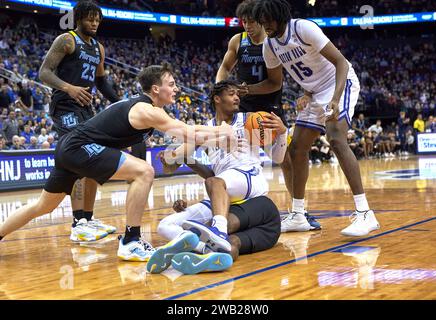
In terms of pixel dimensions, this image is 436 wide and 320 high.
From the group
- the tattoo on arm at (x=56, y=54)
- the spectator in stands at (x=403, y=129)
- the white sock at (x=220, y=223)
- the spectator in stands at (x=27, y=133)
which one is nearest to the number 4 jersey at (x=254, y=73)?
the tattoo on arm at (x=56, y=54)

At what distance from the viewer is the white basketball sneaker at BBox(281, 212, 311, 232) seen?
18.9ft

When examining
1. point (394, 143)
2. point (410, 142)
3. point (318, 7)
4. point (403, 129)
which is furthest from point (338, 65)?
point (318, 7)

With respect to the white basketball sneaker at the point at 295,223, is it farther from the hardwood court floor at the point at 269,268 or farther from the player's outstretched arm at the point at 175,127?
the player's outstretched arm at the point at 175,127

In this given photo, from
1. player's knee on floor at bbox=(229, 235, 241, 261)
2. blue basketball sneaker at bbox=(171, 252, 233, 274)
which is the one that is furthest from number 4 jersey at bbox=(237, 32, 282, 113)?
blue basketball sneaker at bbox=(171, 252, 233, 274)

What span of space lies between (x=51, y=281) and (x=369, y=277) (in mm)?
1832

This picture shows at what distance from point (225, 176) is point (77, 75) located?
7.73 ft

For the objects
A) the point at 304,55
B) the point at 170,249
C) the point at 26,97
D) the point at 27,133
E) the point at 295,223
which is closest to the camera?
the point at 170,249

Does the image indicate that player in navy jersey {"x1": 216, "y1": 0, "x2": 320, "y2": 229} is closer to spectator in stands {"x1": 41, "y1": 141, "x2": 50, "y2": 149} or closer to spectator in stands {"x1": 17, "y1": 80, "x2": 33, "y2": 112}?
spectator in stands {"x1": 41, "y1": 141, "x2": 50, "y2": 149}

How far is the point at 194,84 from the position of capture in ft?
90.0

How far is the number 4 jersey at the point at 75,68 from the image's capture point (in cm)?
620

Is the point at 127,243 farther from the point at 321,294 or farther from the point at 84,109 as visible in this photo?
the point at 84,109

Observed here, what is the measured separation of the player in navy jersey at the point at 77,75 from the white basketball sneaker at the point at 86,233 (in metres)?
0.07

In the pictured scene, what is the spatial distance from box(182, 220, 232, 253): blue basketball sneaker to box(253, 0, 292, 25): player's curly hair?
198cm

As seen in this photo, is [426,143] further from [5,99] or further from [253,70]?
[253,70]
